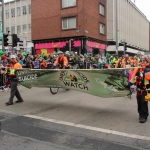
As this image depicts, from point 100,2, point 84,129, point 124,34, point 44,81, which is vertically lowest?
point 84,129

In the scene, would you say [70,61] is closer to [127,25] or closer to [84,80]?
[84,80]

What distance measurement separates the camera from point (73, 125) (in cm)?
581

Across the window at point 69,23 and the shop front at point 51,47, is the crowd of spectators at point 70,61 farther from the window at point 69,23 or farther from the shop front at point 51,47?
the window at point 69,23

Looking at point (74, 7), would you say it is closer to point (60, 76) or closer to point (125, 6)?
point (125, 6)

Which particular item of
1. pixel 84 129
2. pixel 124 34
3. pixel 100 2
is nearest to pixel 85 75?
pixel 84 129

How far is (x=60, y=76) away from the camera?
7730mm

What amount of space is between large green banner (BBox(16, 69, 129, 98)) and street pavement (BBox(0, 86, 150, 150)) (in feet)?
2.28

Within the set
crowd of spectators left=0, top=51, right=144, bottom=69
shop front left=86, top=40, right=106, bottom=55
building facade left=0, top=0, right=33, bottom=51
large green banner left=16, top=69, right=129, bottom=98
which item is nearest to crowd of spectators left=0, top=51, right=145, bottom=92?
crowd of spectators left=0, top=51, right=144, bottom=69

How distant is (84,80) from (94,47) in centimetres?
2626

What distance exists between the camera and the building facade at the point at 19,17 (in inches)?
1644

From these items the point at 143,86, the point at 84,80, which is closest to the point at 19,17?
the point at 84,80

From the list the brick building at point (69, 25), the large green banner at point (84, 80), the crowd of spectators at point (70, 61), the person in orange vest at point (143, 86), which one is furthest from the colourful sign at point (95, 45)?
the person in orange vest at point (143, 86)

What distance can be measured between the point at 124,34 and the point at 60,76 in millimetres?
38151

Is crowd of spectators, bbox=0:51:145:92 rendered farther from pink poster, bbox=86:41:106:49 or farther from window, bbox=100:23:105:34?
window, bbox=100:23:105:34
